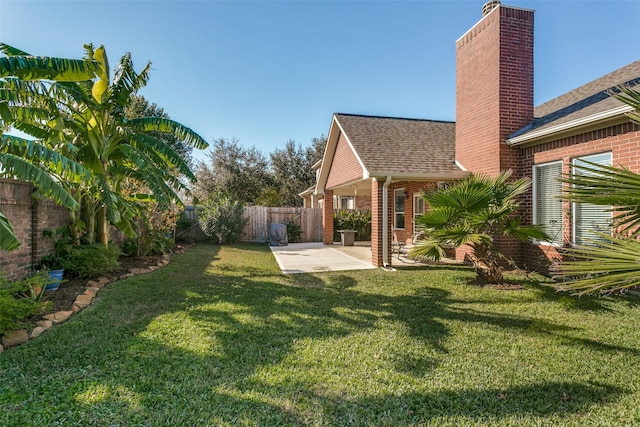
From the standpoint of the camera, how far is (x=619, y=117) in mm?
6301

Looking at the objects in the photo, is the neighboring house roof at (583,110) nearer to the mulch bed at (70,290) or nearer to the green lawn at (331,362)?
the green lawn at (331,362)

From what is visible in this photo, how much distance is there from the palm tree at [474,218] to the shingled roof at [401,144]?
7.86 ft

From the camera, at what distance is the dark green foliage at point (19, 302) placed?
13.5 ft

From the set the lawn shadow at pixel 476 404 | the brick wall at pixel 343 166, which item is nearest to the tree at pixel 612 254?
the lawn shadow at pixel 476 404

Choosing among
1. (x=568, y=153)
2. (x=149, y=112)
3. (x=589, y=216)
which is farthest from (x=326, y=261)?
(x=149, y=112)

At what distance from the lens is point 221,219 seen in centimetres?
1602

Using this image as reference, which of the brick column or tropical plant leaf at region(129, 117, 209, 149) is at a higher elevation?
tropical plant leaf at region(129, 117, 209, 149)

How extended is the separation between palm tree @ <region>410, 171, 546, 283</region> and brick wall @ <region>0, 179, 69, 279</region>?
7.62 m

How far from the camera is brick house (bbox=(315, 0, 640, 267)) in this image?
7.05 meters

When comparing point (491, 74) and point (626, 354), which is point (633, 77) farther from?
point (626, 354)

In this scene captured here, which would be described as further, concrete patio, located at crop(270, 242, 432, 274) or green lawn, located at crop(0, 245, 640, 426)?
concrete patio, located at crop(270, 242, 432, 274)

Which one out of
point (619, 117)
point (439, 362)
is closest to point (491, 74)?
point (619, 117)

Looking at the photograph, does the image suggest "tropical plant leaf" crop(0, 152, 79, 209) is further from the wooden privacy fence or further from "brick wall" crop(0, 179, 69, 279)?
the wooden privacy fence

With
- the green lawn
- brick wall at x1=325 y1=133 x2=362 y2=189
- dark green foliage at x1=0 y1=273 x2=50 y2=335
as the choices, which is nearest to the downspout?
brick wall at x1=325 y1=133 x2=362 y2=189
